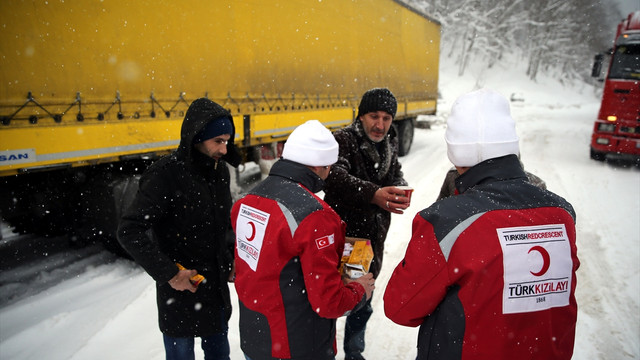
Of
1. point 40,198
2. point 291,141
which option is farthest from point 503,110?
point 40,198

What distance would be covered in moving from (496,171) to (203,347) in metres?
2.05

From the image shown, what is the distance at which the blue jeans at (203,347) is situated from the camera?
2029 mm

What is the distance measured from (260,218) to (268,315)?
0.44 metres

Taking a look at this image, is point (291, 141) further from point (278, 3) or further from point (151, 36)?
point (278, 3)

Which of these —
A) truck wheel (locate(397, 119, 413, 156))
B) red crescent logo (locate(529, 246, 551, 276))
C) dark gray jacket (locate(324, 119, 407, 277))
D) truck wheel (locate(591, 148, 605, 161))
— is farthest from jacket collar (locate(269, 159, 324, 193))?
truck wheel (locate(591, 148, 605, 161))

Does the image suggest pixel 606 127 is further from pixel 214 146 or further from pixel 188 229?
pixel 188 229

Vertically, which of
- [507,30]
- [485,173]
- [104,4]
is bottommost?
[485,173]

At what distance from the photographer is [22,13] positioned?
274cm

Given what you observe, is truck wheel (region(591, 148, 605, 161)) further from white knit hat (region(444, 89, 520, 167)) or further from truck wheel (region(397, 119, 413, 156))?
white knit hat (region(444, 89, 520, 167))

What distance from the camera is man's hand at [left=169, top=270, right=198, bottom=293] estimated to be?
5.94 ft

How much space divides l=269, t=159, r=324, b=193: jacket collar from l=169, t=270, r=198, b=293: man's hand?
28.9 inches

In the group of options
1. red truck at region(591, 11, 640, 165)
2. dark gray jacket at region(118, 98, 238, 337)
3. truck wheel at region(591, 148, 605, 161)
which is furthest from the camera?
truck wheel at region(591, 148, 605, 161)

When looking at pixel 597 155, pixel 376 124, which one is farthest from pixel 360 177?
pixel 597 155

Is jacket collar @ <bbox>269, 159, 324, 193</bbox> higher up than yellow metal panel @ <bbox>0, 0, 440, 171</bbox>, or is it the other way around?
yellow metal panel @ <bbox>0, 0, 440, 171</bbox>
